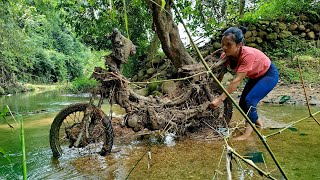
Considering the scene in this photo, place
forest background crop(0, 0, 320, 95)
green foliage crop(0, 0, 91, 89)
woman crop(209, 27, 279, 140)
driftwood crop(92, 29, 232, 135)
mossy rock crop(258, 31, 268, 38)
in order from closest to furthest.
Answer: woman crop(209, 27, 279, 140) < driftwood crop(92, 29, 232, 135) < forest background crop(0, 0, 320, 95) < mossy rock crop(258, 31, 268, 38) < green foliage crop(0, 0, 91, 89)

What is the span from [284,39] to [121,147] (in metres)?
10.0

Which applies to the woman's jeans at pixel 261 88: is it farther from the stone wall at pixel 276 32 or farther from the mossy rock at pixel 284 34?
the mossy rock at pixel 284 34

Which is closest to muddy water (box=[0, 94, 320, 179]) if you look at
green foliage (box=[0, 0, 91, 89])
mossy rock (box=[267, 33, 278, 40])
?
mossy rock (box=[267, 33, 278, 40])

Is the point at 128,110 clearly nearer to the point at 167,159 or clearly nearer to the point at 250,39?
the point at 167,159

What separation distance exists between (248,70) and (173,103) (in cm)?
132

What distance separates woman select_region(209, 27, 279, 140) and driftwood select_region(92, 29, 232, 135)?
47 cm

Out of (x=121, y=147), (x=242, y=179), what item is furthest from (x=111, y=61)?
(x=242, y=179)

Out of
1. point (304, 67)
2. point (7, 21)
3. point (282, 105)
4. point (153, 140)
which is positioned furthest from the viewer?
point (7, 21)

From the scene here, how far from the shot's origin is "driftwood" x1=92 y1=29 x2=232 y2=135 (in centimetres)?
448

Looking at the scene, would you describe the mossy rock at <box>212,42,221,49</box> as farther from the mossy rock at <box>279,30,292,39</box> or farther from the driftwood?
the driftwood

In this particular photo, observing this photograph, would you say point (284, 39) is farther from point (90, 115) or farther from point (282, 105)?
point (90, 115)

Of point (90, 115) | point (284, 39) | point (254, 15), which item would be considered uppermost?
point (254, 15)

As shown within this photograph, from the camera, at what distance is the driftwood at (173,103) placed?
4.48 m

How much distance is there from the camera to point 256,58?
4.41 meters
